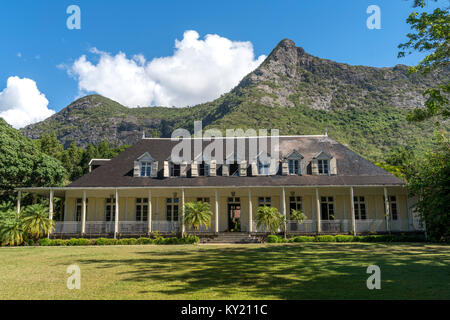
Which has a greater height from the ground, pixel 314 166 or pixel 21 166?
pixel 21 166

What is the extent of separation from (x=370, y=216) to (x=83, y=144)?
372 feet

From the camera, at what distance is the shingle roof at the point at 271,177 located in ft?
80.7

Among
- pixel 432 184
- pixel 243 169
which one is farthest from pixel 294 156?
pixel 432 184

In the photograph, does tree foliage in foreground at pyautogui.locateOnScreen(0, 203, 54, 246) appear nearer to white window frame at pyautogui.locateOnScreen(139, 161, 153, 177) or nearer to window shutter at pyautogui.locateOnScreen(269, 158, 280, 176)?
white window frame at pyautogui.locateOnScreen(139, 161, 153, 177)

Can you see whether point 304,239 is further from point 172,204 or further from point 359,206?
point 172,204

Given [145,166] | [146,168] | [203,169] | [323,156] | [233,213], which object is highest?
[323,156]

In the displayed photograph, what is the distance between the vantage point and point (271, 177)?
25.7 metres

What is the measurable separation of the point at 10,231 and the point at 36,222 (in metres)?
1.54

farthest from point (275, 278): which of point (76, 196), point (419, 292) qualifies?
point (76, 196)

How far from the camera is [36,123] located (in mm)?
128500

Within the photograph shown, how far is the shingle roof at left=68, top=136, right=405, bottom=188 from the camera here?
2461 centimetres

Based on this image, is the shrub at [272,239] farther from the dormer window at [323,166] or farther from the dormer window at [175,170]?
the dormer window at [175,170]

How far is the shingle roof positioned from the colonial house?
74 millimetres

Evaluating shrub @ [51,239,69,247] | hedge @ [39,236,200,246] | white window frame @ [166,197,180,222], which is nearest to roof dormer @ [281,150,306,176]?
white window frame @ [166,197,180,222]
